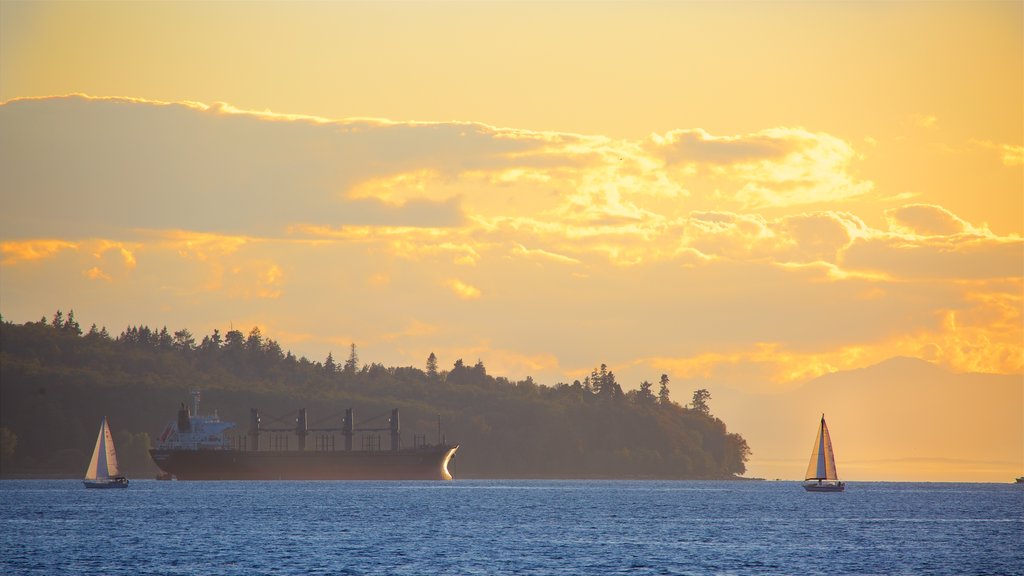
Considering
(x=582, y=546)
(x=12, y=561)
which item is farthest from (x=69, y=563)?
(x=582, y=546)

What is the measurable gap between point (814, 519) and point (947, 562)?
189 ft

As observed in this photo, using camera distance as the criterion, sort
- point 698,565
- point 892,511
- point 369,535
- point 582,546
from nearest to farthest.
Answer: point 698,565 < point 582,546 < point 369,535 < point 892,511

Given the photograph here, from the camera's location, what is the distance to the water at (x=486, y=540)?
322 feet

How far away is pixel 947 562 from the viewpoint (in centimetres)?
10444

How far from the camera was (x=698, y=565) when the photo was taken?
99.4 meters

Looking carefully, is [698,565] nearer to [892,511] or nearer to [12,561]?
[12,561]

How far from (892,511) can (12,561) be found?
124m

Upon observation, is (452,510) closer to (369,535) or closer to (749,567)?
(369,535)

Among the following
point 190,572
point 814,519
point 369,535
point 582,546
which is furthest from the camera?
point 814,519

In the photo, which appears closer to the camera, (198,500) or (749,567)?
(749,567)

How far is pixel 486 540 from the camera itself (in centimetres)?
12044

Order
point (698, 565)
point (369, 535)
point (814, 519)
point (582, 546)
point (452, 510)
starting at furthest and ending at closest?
point (452, 510)
point (814, 519)
point (369, 535)
point (582, 546)
point (698, 565)

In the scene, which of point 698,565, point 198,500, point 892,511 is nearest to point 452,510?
point 198,500

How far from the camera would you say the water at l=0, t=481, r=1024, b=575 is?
9819 cm
